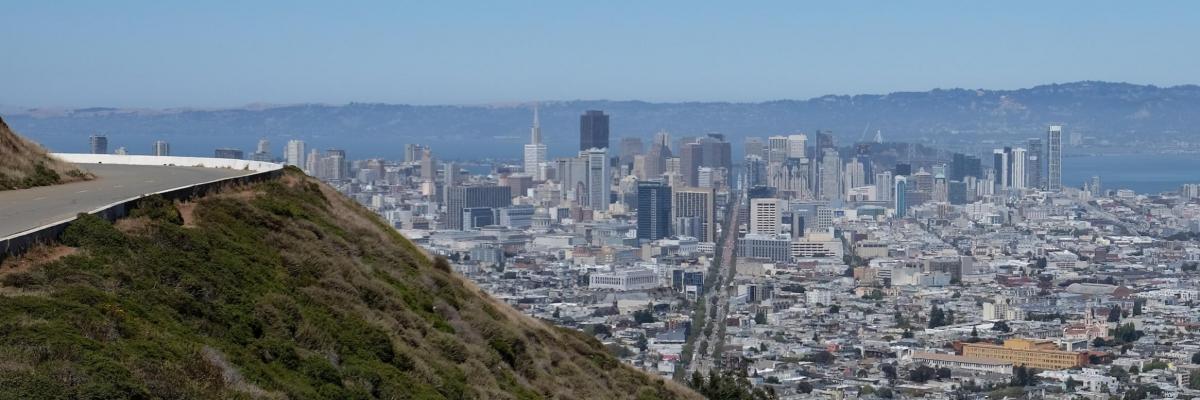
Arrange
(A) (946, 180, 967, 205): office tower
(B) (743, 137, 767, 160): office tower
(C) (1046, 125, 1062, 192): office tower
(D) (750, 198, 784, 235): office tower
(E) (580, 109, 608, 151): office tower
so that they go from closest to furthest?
(D) (750, 198, 784, 235): office tower
(A) (946, 180, 967, 205): office tower
(C) (1046, 125, 1062, 192): office tower
(B) (743, 137, 767, 160): office tower
(E) (580, 109, 608, 151): office tower

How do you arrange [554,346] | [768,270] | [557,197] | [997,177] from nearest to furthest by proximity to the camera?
[554,346] < [768,270] < [557,197] < [997,177]

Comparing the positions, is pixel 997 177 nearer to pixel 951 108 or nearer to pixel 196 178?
pixel 951 108

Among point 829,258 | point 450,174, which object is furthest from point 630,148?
point 829,258

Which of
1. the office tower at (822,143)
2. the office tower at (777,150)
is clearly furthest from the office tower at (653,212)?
the office tower at (822,143)

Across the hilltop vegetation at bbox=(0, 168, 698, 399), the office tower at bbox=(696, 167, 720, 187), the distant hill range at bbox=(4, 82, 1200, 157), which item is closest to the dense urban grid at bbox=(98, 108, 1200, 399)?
the office tower at bbox=(696, 167, 720, 187)

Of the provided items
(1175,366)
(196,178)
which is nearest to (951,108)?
(1175,366)

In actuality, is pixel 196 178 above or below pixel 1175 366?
above

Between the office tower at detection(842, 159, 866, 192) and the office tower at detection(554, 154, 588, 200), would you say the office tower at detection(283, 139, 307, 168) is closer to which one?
the office tower at detection(554, 154, 588, 200)
